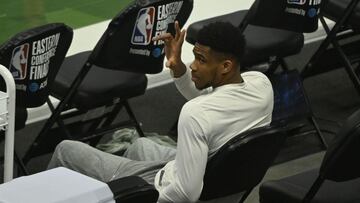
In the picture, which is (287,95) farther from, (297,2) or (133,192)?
(133,192)

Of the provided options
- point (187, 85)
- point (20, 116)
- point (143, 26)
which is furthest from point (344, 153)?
point (20, 116)

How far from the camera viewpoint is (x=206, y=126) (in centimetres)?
346

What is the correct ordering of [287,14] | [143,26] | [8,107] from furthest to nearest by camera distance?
[287,14] → [143,26] → [8,107]

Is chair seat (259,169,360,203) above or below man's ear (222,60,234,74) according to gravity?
below

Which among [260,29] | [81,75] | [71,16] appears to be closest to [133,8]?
[81,75]

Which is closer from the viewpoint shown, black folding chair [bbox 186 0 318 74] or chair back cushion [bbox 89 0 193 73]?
chair back cushion [bbox 89 0 193 73]

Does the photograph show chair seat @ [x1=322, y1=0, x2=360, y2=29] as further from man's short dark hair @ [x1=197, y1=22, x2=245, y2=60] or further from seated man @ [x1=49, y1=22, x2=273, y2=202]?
man's short dark hair @ [x1=197, y1=22, x2=245, y2=60]

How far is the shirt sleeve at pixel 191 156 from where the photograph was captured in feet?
11.2

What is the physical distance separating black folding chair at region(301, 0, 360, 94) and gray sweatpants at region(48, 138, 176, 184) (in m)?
1.60

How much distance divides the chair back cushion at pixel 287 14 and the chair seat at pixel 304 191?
1348 millimetres

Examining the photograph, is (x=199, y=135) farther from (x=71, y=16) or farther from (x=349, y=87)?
(x=71, y=16)

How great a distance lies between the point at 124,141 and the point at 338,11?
155 centimetres

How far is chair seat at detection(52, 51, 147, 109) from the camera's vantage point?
4832 millimetres

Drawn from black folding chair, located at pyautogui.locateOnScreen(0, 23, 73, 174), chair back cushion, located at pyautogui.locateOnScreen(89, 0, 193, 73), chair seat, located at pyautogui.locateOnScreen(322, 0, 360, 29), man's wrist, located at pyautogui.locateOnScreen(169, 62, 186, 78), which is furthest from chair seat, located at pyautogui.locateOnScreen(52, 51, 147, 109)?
chair seat, located at pyautogui.locateOnScreen(322, 0, 360, 29)
